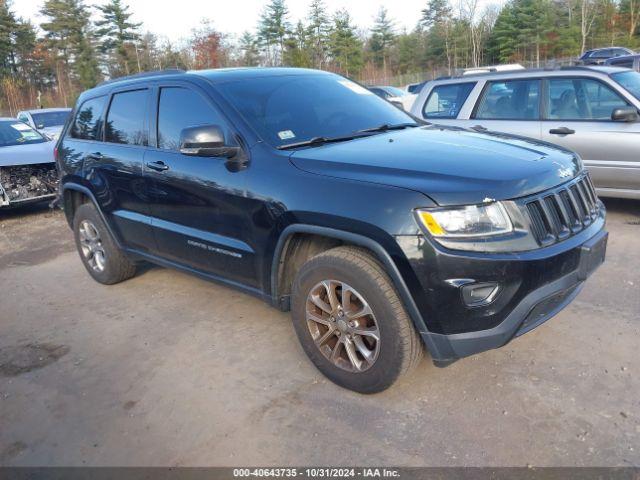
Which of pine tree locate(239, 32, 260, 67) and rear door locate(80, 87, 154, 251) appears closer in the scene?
rear door locate(80, 87, 154, 251)

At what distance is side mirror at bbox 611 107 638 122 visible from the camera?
5707mm

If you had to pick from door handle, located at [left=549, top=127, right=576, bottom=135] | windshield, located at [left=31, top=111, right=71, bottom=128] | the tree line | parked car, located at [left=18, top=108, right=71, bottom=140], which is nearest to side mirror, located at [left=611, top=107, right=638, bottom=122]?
door handle, located at [left=549, top=127, right=576, bottom=135]

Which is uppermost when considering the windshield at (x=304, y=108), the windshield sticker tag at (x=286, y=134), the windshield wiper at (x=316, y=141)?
the windshield at (x=304, y=108)

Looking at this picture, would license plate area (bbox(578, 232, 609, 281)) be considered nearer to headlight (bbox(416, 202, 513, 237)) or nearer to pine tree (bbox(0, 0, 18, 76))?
headlight (bbox(416, 202, 513, 237))

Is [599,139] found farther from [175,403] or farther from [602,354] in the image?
[175,403]

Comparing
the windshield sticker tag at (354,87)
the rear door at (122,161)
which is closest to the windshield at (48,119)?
the rear door at (122,161)

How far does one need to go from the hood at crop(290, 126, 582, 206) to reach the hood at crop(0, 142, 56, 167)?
23.3 feet

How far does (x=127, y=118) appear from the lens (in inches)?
178

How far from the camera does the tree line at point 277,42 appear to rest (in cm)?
4663

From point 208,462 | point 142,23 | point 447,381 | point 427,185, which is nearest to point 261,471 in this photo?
point 208,462

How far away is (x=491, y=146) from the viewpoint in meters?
3.24

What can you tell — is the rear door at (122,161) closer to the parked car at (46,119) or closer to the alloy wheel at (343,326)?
the alloy wheel at (343,326)

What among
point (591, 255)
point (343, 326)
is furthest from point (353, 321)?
point (591, 255)

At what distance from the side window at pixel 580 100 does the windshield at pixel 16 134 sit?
843 cm
